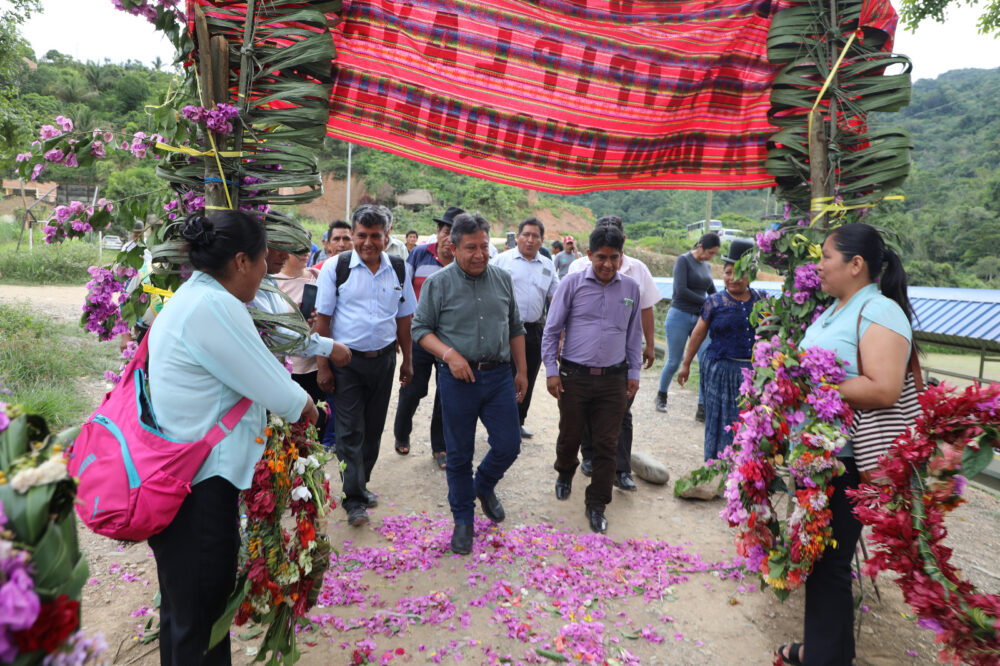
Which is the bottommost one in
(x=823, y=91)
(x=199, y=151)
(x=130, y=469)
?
(x=130, y=469)

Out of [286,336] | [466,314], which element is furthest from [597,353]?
[286,336]

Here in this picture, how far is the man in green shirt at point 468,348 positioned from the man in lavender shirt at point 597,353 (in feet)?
1.80

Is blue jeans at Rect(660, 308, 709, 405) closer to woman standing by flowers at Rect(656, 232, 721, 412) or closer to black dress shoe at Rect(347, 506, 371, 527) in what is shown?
woman standing by flowers at Rect(656, 232, 721, 412)

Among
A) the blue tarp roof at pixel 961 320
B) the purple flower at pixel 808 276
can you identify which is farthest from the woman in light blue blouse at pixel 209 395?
the blue tarp roof at pixel 961 320

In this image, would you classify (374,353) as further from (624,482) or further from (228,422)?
(624,482)

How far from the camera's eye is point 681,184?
331cm

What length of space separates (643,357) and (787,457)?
294 centimetres

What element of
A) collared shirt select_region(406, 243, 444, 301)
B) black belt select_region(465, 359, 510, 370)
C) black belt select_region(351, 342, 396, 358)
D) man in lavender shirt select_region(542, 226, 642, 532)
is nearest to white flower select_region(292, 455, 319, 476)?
black belt select_region(465, 359, 510, 370)

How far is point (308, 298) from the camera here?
4.77m

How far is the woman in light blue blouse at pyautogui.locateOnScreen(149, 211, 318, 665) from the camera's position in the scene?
1.96 m

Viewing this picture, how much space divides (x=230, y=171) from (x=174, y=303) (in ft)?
2.36

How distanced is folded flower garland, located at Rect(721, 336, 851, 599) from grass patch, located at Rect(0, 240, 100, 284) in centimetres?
1920

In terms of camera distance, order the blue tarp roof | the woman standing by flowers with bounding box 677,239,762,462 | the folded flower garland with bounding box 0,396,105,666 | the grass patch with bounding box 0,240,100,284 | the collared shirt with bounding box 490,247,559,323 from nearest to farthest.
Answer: the folded flower garland with bounding box 0,396,105,666 → the woman standing by flowers with bounding box 677,239,762,462 → the collared shirt with bounding box 490,247,559,323 → the blue tarp roof → the grass patch with bounding box 0,240,100,284

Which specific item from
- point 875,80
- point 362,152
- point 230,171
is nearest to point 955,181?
point 362,152
